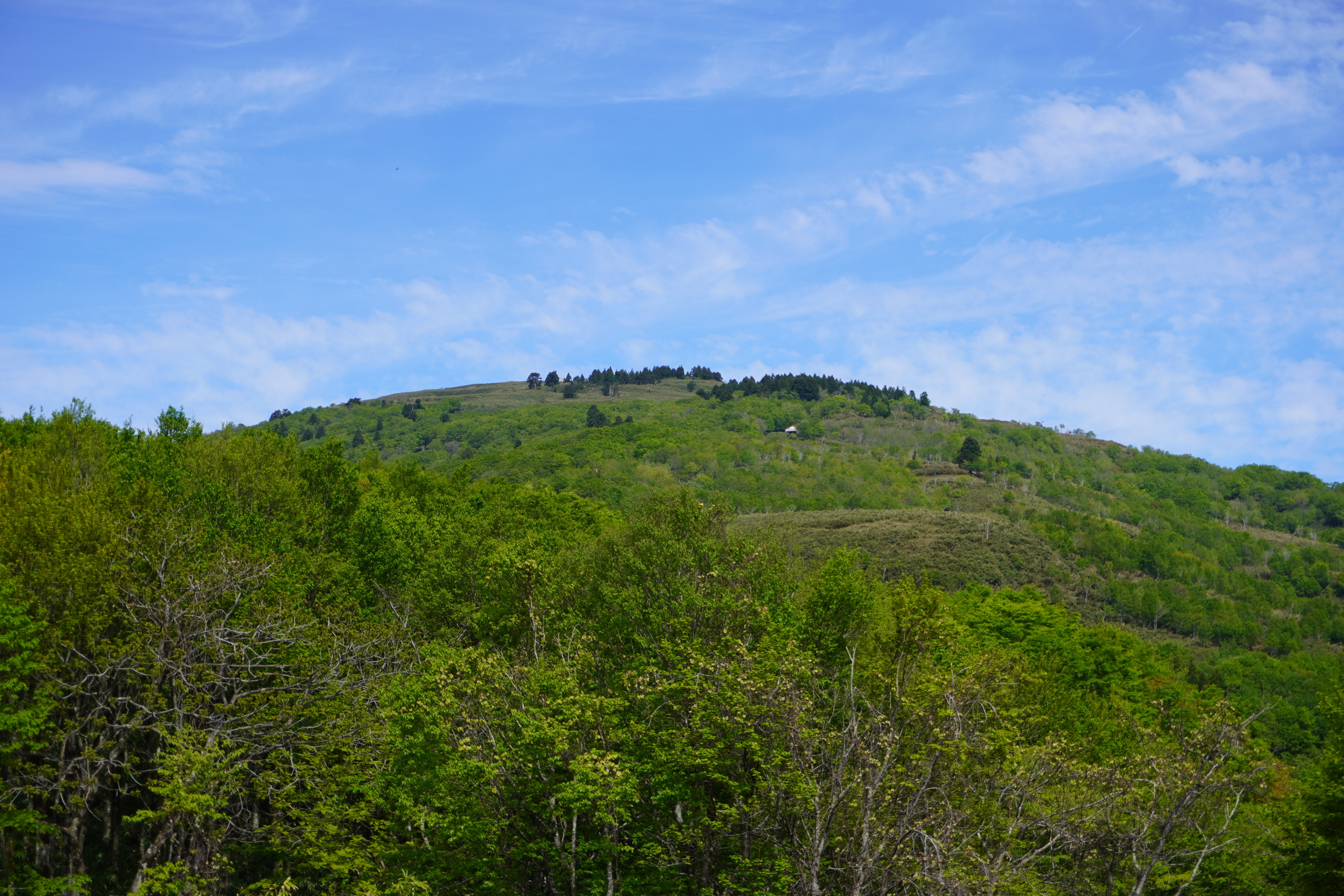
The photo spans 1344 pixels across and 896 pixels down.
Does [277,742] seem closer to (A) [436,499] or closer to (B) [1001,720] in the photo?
(B) [1001,720]

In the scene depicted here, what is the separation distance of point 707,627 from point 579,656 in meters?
5.37

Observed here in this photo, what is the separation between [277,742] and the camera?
104 ft

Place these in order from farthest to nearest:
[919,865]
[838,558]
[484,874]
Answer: [838,558] < [484,874] < [919,865]

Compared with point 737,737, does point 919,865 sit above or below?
below

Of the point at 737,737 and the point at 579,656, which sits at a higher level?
the point at 579,656

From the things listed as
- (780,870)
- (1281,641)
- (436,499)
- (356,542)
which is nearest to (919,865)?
(780,870)

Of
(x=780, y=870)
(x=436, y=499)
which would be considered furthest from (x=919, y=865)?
(x=436, y=499)

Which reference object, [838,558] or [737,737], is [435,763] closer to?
[737,737]

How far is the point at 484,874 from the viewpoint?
25.4 m

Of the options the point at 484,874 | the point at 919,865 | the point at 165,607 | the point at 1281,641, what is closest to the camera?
the point at 919,865

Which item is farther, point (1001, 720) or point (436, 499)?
point (436, 499)

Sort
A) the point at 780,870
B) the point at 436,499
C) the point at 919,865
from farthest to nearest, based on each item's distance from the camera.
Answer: the point at 436,499 → the point at 780,870 → the point at 919,865

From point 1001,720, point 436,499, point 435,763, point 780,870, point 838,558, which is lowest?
point 780,870

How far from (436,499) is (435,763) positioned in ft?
143
